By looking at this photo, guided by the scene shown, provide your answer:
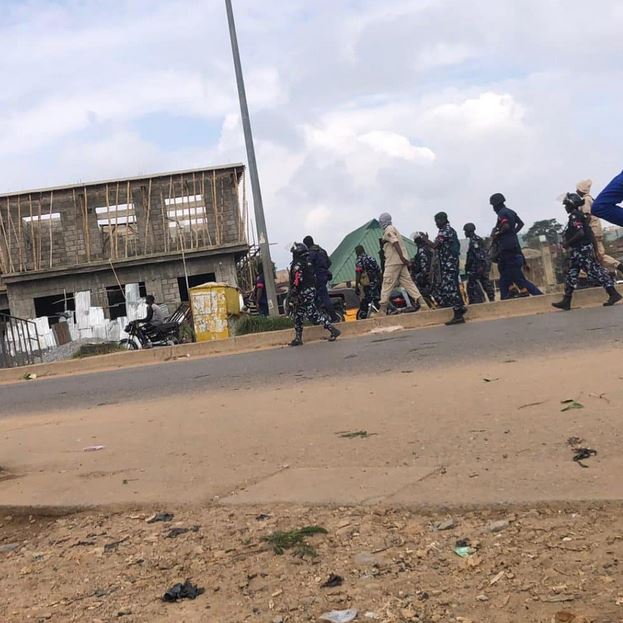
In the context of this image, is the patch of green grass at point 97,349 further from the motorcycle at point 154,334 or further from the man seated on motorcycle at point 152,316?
the man seated on motorcycle at point 152,316

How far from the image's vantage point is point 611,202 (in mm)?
3768

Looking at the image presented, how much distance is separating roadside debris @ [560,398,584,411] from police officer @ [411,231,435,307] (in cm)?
756

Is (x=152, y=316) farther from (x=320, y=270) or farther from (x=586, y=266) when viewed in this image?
(x=586, y=266)

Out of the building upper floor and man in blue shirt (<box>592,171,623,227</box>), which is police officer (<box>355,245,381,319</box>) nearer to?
man in blue shirt (<box>592,171,623,227</box>)

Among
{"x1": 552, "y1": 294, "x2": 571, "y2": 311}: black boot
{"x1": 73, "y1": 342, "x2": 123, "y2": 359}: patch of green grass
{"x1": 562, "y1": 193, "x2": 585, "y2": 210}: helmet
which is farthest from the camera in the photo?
{"x1": 73, "y1": 342, "x2": 123, "y2": 359}: patch of green grass

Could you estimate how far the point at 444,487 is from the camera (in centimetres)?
350

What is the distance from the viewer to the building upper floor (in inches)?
1011

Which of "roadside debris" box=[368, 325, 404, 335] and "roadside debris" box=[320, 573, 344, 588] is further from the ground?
"roadside debris" box=[368, 325, 404, 335]

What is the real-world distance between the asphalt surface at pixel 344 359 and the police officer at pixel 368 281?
2516 mm

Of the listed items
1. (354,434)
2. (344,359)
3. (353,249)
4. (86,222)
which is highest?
(86,222)

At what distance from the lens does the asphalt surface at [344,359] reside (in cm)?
749

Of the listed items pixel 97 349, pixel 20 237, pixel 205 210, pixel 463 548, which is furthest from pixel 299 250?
pixel 20 237

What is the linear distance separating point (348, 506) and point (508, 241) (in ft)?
26.1

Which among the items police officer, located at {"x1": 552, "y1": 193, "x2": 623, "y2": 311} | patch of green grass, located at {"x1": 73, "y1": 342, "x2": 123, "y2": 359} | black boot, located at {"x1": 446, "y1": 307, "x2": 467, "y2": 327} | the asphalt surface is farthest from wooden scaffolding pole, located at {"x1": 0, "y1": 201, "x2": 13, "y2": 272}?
police officer, located at {"x1": 552, "y1": 193, "x2": 623, "y2": 311}
